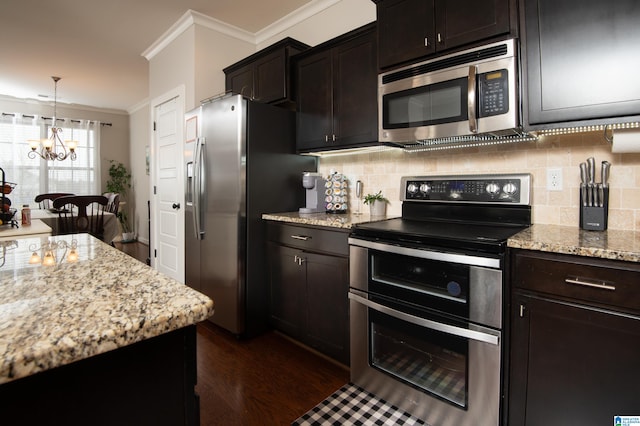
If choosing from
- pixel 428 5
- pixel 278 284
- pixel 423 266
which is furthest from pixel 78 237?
pixel 428 5

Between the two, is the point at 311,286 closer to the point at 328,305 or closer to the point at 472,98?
the point at 328,305

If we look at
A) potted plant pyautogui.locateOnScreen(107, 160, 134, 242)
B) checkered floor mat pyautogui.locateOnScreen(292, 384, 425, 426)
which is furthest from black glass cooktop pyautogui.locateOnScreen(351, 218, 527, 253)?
Result: potted plant pyautogui.locateOnScreen(107, 160, 134, 242)

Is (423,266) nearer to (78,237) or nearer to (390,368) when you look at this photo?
(390,368)

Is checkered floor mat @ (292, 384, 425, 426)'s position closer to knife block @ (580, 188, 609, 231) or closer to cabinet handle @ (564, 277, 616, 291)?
cabinet handle @ (564, 277, 616, 291)

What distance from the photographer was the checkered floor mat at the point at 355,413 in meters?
1.66

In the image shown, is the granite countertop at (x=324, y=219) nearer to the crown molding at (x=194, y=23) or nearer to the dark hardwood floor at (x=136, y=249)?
the crown molding at (x=194, y=23)

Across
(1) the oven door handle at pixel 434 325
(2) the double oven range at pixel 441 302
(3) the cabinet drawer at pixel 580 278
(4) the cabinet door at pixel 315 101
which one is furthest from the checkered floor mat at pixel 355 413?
(4) the cabinet door at pixel 315 101

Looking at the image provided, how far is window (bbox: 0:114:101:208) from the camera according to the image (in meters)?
6.00

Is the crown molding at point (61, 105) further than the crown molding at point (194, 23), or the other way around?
the crown molding at point (61, 105)

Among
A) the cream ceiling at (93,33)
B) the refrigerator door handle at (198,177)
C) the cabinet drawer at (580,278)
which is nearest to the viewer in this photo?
the cabinet drawer at (580,278)

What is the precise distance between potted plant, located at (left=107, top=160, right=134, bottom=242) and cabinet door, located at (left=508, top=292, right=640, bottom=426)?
7.26 meters

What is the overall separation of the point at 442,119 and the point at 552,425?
1462mm

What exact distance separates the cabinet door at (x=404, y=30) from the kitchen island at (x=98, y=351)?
1.77 meters

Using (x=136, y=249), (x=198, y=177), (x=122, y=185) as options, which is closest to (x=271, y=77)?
(x=198, y=177)
